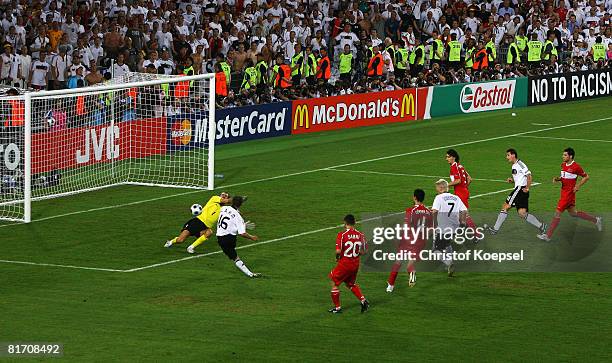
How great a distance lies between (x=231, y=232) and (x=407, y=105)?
22197 mm

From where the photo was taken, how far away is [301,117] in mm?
39594

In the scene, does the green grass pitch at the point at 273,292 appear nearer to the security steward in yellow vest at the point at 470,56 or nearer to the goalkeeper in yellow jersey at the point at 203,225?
the goalkeeper in yellow jersey at the point at 203,225

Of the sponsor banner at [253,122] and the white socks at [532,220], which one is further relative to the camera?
the sponsor banner at [253,122]

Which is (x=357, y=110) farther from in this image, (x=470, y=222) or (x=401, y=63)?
(x=470, y=222)

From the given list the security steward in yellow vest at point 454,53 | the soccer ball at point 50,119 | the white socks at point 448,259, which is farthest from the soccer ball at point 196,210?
the security steward in yellow vest at point 454,53

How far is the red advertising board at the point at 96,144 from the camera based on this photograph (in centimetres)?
2930

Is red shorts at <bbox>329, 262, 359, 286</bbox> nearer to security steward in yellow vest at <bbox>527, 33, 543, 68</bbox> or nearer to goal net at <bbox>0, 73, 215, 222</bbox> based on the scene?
goal net at <bbox>0, 73, 215, 222</bbox>

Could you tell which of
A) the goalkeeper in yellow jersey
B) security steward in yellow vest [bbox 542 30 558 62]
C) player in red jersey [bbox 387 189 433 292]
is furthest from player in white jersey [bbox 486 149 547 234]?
security steward in yellow vest [bbox 542 30 558 62]

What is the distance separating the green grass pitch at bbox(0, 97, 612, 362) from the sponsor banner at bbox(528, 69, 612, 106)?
15.6 m

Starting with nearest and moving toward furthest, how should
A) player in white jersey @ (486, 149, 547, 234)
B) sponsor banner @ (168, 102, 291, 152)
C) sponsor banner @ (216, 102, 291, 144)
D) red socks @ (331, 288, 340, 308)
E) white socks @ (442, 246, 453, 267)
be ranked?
red socks @ (331, 288, 340, 308)
white socks @ (442, 246, 453, 267)
player in white jersey @ (486, 149, 547, 234)
sponsor banner @ (168, 102, 291, 152)
sponsor banner @ (216, 102, 291, 144)

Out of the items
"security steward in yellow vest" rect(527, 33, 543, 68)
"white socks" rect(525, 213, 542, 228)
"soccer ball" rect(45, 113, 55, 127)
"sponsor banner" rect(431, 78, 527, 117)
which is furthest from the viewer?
"security steward in yellow vest" rect(527, 33, 543, 68)

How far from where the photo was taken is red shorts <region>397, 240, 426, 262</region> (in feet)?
68.6

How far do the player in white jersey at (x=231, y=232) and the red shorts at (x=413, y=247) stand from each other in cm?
237

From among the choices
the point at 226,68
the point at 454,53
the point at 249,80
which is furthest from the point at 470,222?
the point at 454,53
